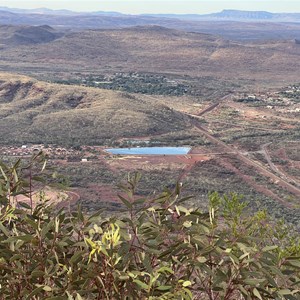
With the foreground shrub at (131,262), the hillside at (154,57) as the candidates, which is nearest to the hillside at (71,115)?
the hillside at (154,57)

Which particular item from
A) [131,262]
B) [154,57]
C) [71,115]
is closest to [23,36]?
[154,57]

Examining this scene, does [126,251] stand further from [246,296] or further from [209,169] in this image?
[209,169]

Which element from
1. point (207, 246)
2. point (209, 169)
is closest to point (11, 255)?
point (207, 246)

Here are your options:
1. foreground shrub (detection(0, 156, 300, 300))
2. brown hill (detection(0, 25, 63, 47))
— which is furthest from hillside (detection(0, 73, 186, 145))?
brown hill (detection(0, 25, 63, 47))

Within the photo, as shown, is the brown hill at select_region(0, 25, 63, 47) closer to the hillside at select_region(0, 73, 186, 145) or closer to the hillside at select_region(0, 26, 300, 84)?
the hillside at select_region(0, 26, 300, 84)

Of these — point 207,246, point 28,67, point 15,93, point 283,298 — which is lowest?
point 28,67
